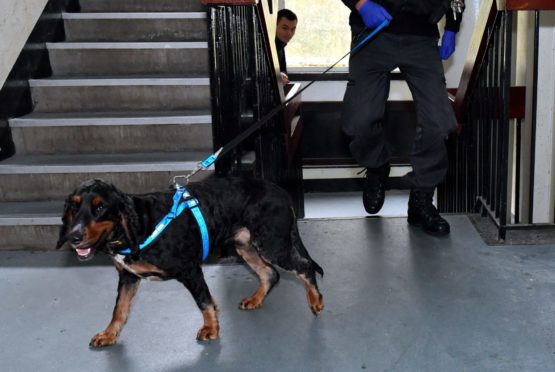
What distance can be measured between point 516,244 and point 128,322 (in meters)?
1.94

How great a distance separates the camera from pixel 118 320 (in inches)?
103

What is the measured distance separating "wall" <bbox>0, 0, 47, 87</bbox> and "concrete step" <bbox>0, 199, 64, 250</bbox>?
940 millimetres

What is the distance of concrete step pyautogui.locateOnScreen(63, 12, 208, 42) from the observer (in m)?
4.90

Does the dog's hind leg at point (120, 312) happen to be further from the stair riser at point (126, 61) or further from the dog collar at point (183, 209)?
the stair riser at point (126, 61)

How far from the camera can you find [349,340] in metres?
2.57

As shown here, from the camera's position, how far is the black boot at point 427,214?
3559 millimetres

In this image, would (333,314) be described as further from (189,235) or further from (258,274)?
(189,235)

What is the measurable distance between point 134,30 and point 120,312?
2.85 meters

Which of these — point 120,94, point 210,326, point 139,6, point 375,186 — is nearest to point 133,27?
point 139,6

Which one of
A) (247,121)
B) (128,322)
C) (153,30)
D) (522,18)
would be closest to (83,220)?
(128,322)

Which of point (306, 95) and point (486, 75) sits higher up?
point (486, 75)

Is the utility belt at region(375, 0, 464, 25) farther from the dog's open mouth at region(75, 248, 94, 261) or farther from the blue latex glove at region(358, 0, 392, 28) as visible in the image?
the dog's open mouth at region(75, 248, 94, 261)

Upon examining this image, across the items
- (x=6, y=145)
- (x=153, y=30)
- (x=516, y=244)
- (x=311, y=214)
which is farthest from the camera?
(x=311, y=214)

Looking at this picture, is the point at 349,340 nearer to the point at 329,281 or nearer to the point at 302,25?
the point at 329,281
